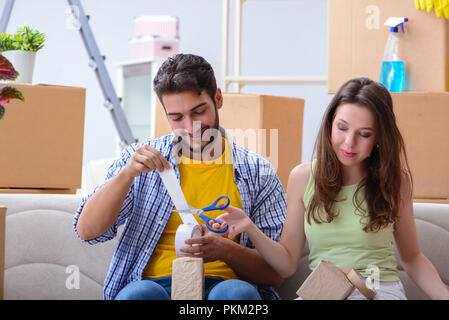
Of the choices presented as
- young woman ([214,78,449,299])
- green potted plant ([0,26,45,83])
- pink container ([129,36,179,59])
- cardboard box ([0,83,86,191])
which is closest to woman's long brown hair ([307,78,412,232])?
young woman ([214,78,449,299])

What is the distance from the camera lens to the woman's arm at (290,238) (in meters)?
1.26

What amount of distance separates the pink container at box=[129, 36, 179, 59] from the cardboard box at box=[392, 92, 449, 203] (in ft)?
8.57

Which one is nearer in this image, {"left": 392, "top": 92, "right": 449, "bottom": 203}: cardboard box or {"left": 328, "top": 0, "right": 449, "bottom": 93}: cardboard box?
{"left": 392, "top": 92, "right": 449, "bottom": 203}: cardboard box

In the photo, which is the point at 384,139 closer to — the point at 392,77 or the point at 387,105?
the point at 387,105

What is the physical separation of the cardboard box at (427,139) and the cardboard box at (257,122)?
0.41 meters

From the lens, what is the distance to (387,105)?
49.7 inches

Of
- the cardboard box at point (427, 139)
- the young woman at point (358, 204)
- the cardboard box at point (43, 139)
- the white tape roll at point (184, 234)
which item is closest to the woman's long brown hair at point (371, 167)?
the young woman at point (358, 204)

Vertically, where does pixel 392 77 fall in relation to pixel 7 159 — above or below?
above

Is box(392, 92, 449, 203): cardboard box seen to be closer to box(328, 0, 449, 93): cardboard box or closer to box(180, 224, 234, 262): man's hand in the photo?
box(328, 0, 449, 93): cardboard box

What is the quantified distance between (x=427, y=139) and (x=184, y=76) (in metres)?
0.88

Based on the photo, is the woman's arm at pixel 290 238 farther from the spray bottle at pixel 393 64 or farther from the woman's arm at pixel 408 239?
the spray bottle at pixel 393 64

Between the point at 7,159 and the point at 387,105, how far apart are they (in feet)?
3.90

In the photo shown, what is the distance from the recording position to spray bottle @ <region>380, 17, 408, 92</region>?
1.86 metres
